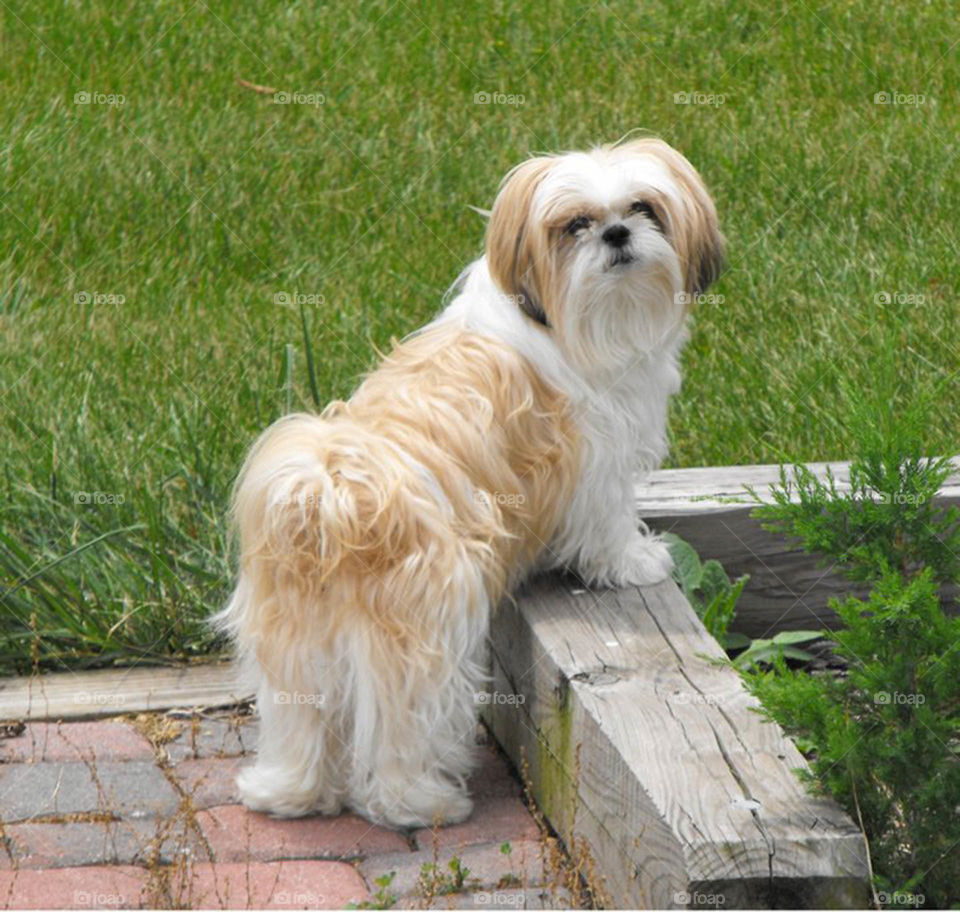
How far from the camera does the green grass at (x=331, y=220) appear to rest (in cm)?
505

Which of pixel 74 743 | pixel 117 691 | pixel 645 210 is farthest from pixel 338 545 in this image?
pixel 117 691

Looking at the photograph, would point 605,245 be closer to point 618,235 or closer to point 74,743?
point 618,235

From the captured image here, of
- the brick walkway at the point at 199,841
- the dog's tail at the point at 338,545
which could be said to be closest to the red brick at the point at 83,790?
the brick walkway at the point at 199,841

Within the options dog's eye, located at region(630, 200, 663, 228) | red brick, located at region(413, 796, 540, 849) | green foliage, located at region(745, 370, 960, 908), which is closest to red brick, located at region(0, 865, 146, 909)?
red brick, located at region(413, 796, 540, 849)

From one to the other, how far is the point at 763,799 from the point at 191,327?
3.97m

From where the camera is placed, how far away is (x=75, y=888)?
3418mm

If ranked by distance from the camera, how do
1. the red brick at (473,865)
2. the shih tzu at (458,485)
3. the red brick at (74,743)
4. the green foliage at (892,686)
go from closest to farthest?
the green foliage at (892,686)
the red brick at (473,865)
the shih tzu at (458,485)
the red brick at (74,743)

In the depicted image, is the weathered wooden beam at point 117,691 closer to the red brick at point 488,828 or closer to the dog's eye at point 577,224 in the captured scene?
the red brick at point 488,828

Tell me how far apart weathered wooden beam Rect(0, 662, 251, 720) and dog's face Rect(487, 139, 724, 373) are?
54.4 inches

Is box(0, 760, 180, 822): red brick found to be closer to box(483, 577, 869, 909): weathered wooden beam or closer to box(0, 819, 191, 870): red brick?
box(0, 819, 191, 870): red brick

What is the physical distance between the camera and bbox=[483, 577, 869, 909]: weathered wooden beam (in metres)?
2.80

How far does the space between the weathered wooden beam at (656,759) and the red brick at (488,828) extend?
63 millimetres

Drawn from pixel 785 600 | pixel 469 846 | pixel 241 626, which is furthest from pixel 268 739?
pixel 785 600

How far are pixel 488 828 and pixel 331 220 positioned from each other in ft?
13.5
